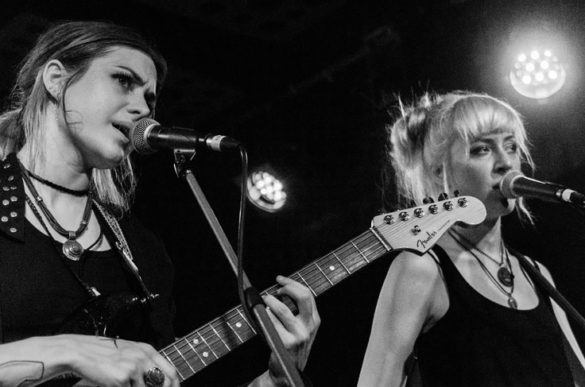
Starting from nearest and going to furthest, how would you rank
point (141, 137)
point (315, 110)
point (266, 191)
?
point (141, 137), point (315, 110), point (266, 191)

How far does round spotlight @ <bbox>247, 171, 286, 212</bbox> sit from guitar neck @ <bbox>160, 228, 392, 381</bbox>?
2886 mm

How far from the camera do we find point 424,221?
2363 mm

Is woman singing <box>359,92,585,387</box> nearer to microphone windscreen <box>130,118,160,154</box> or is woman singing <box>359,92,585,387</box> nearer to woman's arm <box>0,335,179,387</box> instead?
woman's arm <box>0,335,179,387</box>

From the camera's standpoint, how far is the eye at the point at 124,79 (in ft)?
7.11

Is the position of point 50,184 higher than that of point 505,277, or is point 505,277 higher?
point 50,184

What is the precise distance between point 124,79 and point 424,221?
40.9 inches

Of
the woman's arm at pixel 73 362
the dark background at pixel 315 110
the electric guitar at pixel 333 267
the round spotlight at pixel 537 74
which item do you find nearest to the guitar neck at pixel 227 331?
the electric guitar at pixel 333 267

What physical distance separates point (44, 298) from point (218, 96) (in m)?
3.21

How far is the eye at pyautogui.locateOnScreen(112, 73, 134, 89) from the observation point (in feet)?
7.11

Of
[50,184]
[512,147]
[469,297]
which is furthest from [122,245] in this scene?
[512,147]

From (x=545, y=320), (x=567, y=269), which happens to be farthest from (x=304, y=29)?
(x=545, y=320)

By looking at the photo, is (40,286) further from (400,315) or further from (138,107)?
(400,315)

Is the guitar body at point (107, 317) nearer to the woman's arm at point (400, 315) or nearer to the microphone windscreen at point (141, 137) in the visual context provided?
the microphone windscreen at point (141, 137)

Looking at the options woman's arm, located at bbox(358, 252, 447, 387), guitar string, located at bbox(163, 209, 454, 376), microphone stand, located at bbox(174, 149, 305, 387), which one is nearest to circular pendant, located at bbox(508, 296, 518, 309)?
woman's arm, located at bbox(358, 252, 447, 387)
